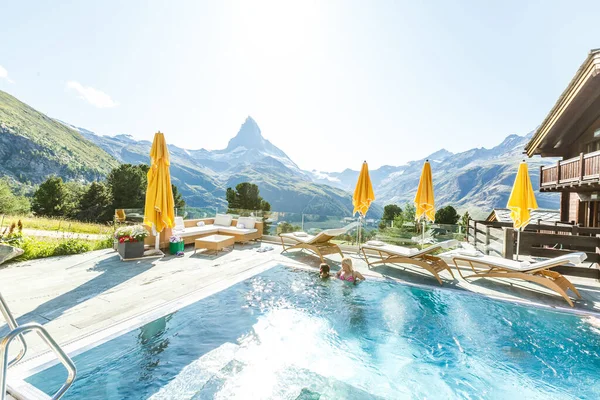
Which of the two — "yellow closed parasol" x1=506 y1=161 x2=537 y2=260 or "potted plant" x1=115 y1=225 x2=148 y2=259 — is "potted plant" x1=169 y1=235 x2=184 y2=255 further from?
"yellow closed parasol" x1=506 y1=161 x2=537 y2=260

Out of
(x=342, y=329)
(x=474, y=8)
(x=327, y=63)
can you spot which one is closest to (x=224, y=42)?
(x=327, y=63)

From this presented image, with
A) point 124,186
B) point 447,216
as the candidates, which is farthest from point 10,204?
point 447,216

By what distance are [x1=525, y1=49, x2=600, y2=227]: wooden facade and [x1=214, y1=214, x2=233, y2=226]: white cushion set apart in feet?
36.9

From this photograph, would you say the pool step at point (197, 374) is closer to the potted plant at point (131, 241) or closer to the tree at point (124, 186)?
the potted plant at point (131, 241)

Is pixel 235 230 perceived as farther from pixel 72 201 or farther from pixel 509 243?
pixel 72 201

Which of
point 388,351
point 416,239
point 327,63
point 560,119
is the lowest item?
point 388,351

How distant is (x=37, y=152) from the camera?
65000mm

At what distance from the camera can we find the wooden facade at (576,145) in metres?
8.43

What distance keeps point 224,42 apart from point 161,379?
12801 mm

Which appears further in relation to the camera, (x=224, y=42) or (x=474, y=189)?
(x=474, y=189)

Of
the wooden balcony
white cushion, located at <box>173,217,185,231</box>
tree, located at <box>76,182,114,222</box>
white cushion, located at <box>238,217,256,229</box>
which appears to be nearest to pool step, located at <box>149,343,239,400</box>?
white cushion, located at <box>173,217,185,231</box>

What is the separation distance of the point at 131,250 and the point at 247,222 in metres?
3.80

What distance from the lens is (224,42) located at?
1205cm

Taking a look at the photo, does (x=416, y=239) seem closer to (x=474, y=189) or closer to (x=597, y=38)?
(x=597, y=38)
